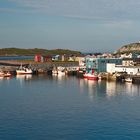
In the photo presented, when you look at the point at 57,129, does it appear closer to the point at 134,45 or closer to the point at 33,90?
the point at 33,90

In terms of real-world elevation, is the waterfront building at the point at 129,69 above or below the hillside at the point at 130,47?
below

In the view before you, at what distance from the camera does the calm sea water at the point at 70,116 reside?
41.4 ft

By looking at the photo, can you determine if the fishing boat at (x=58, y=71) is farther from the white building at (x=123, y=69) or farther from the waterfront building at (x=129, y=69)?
the waterfront building at (x=129, y=69)

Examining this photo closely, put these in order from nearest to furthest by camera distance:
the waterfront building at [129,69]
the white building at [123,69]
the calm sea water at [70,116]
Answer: the calm sea water at [70,116], the waterfront building at [129,69], the white building at [123,69]

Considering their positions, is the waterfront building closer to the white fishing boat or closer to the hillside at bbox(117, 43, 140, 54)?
the white fishing boat

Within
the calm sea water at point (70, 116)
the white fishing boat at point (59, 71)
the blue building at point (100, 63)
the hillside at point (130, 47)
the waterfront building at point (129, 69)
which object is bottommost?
the calm sea water at point (70, 116)

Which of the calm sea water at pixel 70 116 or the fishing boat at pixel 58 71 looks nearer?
the calm sea water at pixel 70 116

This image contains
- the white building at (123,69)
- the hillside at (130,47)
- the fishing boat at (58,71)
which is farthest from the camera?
the hillside at (130,47)

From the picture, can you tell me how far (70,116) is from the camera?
15.2m

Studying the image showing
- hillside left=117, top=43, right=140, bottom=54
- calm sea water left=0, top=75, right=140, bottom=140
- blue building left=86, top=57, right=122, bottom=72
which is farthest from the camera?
hillside left=117, top=43, right=140, bottom=54

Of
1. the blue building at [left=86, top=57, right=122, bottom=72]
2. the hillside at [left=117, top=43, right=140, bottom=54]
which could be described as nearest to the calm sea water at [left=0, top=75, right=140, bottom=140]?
the blue building at [left=86, top=57, right=122, bottom=72]

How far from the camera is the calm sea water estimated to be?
12.6 m

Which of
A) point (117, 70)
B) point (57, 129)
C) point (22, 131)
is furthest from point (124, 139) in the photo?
point (117, 70)

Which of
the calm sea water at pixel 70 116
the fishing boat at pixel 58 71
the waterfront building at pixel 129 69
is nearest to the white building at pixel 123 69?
the waterfront building at pixel 129 69
